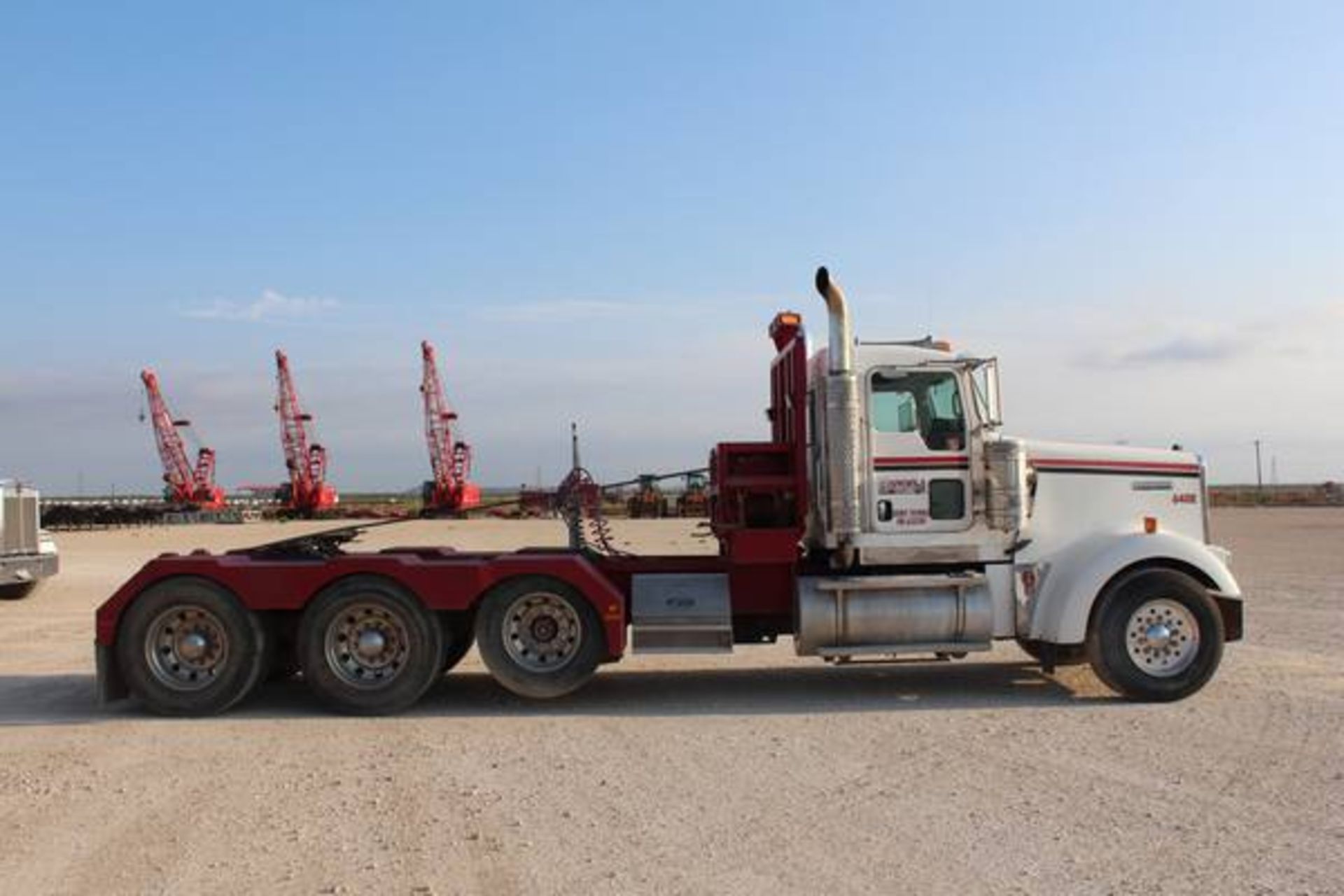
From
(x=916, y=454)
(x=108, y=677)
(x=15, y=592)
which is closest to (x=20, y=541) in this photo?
(x=15, y=592)

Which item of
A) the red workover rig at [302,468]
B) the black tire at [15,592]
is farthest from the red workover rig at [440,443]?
the black tire at [15,592]

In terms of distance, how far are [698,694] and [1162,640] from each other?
4.04 meters

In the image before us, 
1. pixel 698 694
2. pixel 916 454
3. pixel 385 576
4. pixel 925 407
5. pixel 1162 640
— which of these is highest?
pixel 925 407

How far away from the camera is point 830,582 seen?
10.6m

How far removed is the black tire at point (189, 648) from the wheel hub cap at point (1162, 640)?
7472 mm

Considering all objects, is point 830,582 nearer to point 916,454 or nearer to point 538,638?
point 916,454

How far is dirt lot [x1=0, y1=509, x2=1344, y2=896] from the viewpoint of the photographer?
19.2ft

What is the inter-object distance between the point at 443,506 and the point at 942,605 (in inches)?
213

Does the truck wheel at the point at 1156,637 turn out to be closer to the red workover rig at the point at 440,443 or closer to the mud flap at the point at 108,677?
the mud flap at the point at 108,677

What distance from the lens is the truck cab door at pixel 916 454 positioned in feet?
34.9

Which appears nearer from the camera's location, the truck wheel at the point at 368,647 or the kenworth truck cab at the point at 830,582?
the truck wheel at the point at 368,647

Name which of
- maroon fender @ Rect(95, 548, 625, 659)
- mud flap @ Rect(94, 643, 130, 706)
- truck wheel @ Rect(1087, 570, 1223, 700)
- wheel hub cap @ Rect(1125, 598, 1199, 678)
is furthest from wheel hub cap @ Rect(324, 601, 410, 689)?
wheel hub cap @ Rect(1125, 598, 1199, 678)

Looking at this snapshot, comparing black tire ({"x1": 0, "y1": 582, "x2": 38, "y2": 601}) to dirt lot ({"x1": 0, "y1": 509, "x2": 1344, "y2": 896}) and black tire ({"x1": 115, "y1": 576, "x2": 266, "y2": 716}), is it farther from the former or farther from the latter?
black tire ({"x1": 115, "y1": 576, "x2": 266, "y2": 716})

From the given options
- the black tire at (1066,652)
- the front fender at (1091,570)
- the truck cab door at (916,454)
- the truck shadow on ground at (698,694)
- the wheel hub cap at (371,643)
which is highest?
the truck cab door at (916,454)
